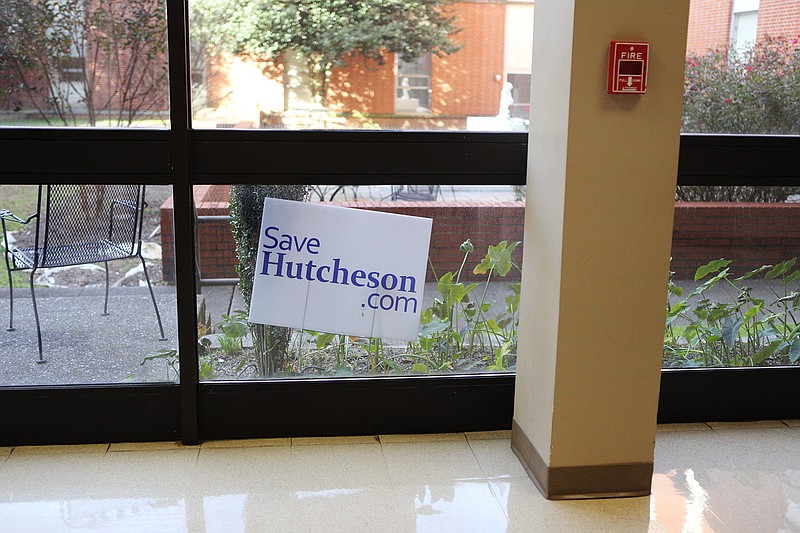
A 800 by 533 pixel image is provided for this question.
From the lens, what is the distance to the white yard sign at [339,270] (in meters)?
3.14

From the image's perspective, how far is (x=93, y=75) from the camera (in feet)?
9.70

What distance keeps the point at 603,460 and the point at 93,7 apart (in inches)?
96.2

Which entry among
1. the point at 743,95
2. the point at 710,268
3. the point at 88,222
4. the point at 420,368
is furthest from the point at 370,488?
the point at 743,95

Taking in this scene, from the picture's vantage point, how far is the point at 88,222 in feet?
10.1

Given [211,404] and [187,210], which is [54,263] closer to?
[187,210]

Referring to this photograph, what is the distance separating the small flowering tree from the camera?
128 inches

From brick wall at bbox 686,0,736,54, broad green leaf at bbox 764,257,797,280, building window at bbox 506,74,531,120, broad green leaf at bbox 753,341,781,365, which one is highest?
brick wall at bbox 686,0,736,54

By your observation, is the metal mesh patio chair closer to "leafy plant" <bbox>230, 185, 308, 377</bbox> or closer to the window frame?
the window frame

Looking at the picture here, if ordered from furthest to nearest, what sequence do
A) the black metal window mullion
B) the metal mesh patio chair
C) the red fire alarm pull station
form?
the metal mesh patio chair < the black metal window mullion < the red fire alarm pull station

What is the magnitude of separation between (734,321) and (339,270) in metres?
1.75

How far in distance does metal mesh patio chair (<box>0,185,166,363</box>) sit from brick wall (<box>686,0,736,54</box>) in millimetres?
2235

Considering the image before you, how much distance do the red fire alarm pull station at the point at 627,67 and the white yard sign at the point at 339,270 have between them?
0.96 metres

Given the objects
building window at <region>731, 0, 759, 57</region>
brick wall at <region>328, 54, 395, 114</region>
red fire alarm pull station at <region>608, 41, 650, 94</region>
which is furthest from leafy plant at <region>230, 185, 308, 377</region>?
building window at <region>731, 0, 759, 57</region>

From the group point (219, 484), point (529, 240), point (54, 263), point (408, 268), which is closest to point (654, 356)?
point (529, 240)
